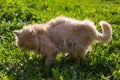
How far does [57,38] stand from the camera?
9109mm

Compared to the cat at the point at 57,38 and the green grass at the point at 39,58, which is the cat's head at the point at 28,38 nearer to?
the cat at the point at 57,38

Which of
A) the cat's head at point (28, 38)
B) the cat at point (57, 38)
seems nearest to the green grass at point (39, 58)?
the cat at point (57, 38)

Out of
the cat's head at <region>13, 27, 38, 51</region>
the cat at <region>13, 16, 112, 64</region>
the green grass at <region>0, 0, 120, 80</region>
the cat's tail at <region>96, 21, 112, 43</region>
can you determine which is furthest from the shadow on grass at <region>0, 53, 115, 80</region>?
the cat's tail at <region>96, 21, 112, 43</region>

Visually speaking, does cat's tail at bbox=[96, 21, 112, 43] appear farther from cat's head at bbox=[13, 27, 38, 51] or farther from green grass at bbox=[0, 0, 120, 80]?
cat's head at bbox=[13, 27, 38, 51]

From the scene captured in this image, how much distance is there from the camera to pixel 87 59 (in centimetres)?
952

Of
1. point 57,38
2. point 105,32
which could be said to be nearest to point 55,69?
point 57,38

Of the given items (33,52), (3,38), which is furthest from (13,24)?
(33,52)

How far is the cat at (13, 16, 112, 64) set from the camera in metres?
8.96

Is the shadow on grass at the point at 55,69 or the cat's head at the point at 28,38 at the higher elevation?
the cat's head at the point at 28,38

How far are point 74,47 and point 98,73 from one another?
769mm

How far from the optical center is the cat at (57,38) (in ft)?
29.4

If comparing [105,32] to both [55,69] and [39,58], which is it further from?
[55,69]

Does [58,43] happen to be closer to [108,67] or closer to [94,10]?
[108,67]

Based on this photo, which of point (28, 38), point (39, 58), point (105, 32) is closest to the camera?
point (28, 38)
